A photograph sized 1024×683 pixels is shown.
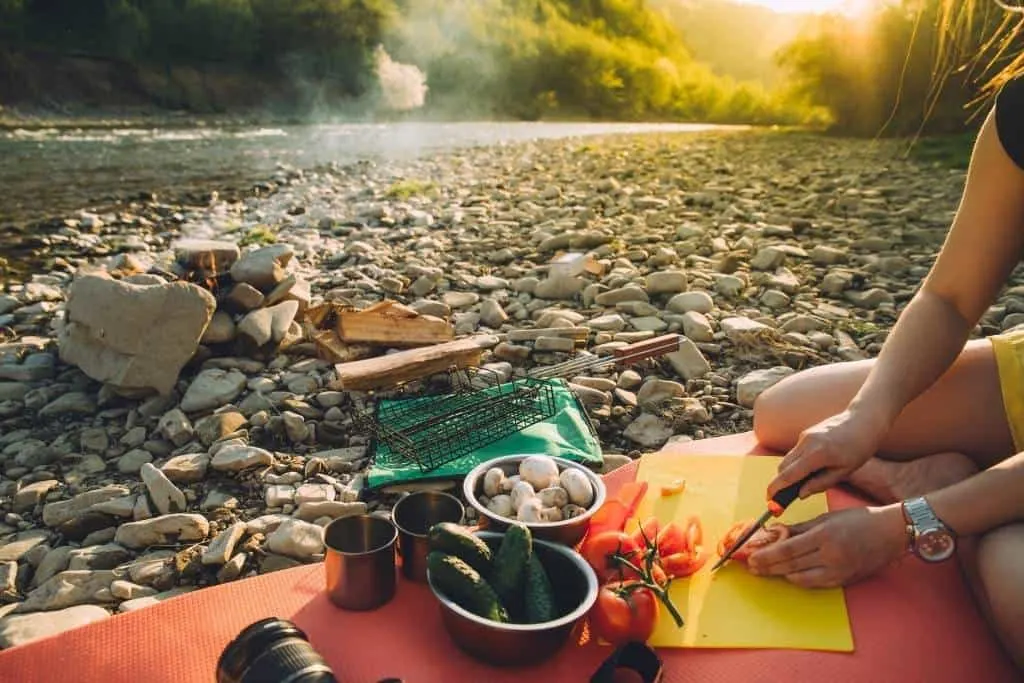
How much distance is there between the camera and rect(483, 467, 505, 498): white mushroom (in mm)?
2117

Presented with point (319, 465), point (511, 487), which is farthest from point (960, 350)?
point (319, 465)

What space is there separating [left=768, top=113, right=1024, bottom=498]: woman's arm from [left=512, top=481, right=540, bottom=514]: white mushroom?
2.00ft

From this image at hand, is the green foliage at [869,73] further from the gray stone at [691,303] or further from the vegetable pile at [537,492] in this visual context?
the vegetable pile at [537,492]

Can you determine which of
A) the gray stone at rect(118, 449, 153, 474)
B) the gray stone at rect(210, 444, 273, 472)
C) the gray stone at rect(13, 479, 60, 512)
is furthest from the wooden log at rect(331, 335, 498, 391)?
the gray stone at rect(13, 479, 60, 512)

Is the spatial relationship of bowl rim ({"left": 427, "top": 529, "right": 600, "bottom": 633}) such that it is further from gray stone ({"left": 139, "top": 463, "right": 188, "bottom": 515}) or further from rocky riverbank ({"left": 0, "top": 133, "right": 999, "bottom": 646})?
gray stone ({"left": 139, "top": 463, "right": 188, "bottom": 515})

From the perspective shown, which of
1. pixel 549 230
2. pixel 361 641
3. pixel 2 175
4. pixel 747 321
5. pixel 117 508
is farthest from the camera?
pixel 2 175

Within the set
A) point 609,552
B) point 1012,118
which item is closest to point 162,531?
point 609,552

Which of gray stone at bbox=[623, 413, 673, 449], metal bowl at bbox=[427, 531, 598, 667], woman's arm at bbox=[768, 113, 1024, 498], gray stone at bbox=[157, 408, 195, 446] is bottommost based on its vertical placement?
gray stone at bbox=[157, 408, 195, 446]

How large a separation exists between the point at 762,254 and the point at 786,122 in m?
31.2

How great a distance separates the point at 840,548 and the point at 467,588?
0.90 meters

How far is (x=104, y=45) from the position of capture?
1270 inches

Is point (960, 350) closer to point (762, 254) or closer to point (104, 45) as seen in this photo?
point (762, 254)

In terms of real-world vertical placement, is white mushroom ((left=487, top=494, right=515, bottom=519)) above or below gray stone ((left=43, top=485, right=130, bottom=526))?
above

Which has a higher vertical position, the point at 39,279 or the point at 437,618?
the point at 437,618
